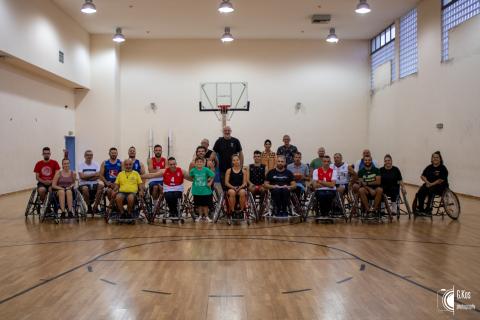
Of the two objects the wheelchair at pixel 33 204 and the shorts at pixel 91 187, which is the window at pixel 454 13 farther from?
the wheelchair at pixel 33 204

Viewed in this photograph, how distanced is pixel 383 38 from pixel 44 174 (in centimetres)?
1143

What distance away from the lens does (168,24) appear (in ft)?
47.4

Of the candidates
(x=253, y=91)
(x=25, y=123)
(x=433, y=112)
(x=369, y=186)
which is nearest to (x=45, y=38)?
(x=25, y=123)

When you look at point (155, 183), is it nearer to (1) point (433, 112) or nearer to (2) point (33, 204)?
(2) point (33, 204)

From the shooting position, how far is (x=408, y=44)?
13.4 m

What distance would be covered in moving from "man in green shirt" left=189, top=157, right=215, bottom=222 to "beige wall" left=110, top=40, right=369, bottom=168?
30.1ft

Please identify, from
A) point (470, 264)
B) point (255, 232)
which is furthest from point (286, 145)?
point (470, 264)

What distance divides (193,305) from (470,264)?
2586 millimetres

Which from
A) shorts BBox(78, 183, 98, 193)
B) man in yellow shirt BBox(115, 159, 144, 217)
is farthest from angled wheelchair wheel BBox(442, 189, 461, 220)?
shorts BBox(78, 183, 98, 193)

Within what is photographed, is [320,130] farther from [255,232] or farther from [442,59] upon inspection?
[255,232]

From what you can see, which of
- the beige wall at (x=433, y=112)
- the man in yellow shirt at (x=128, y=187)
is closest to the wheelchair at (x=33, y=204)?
the man in yellow shirt at (x=128, y=187)

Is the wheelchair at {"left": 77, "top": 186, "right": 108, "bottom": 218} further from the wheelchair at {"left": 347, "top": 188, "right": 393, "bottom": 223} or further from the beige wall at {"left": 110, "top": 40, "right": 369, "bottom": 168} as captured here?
the beige wall at {"left": 110, "top": 40, "right": 369, "bottom": 168}

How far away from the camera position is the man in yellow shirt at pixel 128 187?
6.87m

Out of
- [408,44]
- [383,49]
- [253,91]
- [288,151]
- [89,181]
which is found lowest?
[89,181]
